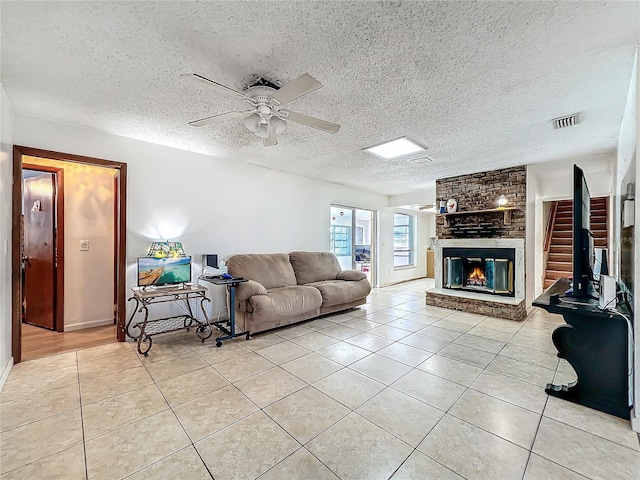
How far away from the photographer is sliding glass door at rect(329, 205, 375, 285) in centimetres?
648

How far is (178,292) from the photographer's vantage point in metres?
3.21

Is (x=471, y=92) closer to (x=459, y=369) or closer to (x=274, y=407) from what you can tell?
(x=459, y=369)

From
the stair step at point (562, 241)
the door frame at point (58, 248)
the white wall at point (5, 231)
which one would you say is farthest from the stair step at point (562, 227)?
the door frame at point (58, 248)

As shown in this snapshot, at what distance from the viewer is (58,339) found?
135 inches

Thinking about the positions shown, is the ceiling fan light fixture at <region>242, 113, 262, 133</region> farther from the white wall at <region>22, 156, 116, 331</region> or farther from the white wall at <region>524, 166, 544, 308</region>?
the white wall at <region>524, 166, 544, 308</region>

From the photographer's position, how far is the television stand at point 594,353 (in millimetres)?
1985

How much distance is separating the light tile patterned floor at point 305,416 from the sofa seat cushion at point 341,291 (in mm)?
1102

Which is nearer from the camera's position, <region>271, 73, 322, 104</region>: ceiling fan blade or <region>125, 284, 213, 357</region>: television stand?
<region>271, 73, 322, 104</region>: ceiling fan blade

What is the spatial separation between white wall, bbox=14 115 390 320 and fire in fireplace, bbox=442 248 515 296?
8.14 ft

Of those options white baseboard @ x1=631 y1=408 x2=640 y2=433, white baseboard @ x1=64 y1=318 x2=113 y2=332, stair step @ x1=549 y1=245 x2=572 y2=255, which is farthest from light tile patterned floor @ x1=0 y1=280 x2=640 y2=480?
stair step @ x1=549 y1=245 x2=572 y2=255

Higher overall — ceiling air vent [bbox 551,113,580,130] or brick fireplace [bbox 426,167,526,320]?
ceiling air vent [bbox 551,113,580,130]

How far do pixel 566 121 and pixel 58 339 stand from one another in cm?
626

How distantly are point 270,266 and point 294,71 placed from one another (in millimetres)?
2928

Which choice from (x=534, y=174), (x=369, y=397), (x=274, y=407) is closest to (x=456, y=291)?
(x=534, y=174)
